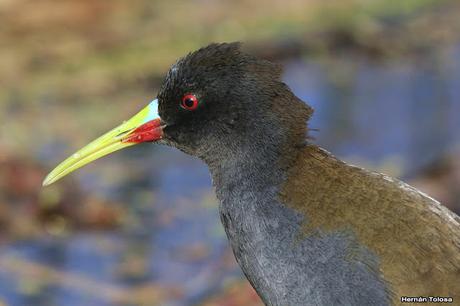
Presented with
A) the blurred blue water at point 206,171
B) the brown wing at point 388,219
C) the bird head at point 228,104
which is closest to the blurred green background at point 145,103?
the blurred blue water at point 206,171

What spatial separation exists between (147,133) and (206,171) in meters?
6.45

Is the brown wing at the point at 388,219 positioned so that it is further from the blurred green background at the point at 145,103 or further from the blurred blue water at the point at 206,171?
the blurred blue water at the point at 206,171

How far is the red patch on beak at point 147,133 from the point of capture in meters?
5.77

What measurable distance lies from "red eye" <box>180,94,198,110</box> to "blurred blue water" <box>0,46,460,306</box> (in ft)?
A: 12.7

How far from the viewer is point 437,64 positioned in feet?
49.0

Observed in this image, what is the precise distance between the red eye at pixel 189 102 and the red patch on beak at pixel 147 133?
209mm

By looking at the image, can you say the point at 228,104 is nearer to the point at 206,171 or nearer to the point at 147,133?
the point at 147,133

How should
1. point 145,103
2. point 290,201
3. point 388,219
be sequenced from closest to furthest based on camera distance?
point 388,219
point 290,201
point 145,103

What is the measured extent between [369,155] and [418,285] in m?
7.52

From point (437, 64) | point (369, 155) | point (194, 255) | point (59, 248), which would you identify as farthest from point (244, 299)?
point (437, 64)

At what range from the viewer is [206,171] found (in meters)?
12.2

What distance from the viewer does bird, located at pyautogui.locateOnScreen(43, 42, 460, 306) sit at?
509 cm

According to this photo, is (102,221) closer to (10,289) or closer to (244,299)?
(10,289)

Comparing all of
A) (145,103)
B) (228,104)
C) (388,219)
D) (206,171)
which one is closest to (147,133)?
(228,104)
